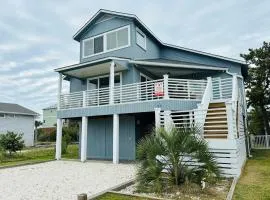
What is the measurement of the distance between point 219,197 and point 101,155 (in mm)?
11874

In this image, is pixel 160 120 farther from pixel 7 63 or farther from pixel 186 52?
pixel 7 63

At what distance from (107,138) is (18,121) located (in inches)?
905

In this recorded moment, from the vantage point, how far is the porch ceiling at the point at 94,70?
1667 cm

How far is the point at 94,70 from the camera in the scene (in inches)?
701

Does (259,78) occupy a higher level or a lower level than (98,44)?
lower

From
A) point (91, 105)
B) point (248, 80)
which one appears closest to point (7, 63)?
point (91, 105)

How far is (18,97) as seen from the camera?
49.9 metres

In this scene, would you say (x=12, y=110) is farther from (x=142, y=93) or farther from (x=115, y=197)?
(x=115, y=197)

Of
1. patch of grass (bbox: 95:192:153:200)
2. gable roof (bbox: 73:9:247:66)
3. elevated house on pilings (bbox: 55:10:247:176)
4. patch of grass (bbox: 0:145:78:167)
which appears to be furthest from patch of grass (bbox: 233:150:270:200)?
patch of grass (bbox: 0:145:78:167)

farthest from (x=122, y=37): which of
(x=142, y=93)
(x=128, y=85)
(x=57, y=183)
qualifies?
(x=57, y=183)

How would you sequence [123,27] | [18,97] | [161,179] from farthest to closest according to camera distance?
[18,97] < [123,27] < [161,179]

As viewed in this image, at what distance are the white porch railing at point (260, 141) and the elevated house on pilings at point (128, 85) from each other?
741 centimetres

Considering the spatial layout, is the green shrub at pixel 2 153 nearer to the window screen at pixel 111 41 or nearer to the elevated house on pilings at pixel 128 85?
the elevated house on pilings at pixel 128 85

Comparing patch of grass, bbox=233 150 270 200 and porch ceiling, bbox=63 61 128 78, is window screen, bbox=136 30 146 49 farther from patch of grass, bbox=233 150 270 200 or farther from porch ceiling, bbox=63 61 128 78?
patch of grass, bbox=233 150 270 200
